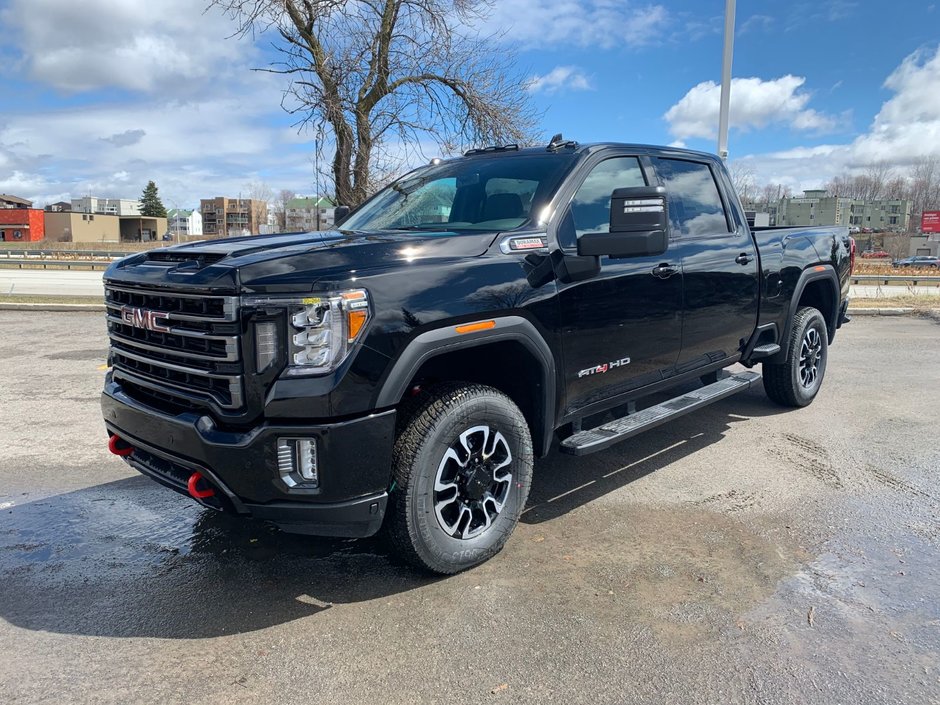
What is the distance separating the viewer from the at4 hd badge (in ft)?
12.8

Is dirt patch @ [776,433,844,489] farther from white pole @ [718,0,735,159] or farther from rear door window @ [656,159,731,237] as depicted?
white pole @ [718,0,735,159]

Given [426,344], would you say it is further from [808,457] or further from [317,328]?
[808,457]

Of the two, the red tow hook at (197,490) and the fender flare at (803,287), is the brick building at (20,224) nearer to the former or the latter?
the fender flare at (803,287)

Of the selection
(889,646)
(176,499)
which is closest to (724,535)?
(889,646)

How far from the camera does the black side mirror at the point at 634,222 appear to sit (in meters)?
3.57

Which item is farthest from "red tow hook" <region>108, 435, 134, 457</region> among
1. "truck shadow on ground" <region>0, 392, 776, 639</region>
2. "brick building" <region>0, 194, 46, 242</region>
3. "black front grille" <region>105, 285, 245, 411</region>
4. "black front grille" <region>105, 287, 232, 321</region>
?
"brick building" <region>0, 194, 46, 242</region>

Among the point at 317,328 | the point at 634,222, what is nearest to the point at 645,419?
the point at 634,222

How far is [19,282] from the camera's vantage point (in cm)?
1702

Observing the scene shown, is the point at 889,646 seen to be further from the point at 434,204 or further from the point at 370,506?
the point at 434,204

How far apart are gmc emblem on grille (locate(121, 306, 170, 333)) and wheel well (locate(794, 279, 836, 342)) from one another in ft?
17.7

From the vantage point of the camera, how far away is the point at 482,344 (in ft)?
10.8

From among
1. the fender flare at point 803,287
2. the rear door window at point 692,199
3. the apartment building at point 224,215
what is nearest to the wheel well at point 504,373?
the rear door window at point 692,199

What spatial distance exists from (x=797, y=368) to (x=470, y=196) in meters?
3.59

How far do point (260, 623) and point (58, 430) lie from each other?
3839mm
